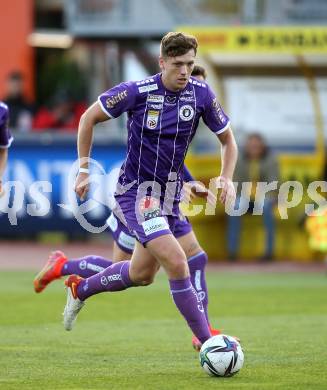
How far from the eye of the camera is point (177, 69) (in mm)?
7969

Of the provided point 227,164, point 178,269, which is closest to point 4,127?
point 227,164

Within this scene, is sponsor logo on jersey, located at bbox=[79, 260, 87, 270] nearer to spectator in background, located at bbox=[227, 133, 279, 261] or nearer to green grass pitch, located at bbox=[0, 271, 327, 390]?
green grass pitch, located at bbox=[0, 271, 327, 390]

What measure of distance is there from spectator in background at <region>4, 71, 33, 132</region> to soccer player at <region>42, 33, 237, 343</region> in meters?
12.0

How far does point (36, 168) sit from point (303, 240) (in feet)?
14.6

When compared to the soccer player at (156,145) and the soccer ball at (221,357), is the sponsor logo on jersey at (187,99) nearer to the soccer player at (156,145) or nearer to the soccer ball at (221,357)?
the soccer player at (156,145)

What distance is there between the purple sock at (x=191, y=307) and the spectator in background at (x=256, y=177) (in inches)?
371

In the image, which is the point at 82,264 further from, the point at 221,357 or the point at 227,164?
the point at 221,357

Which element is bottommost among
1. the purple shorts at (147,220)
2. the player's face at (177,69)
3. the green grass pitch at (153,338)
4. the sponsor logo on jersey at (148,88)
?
the green grass pitch at (153,338)

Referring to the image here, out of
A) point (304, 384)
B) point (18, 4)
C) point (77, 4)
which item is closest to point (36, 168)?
point (77, 4)

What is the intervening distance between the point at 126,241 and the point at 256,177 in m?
8.13

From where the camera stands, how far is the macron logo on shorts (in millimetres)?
7863

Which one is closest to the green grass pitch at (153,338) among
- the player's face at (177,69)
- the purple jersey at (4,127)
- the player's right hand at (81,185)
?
the player's right hand at (81,185)

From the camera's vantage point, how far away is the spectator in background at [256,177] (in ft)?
56.1

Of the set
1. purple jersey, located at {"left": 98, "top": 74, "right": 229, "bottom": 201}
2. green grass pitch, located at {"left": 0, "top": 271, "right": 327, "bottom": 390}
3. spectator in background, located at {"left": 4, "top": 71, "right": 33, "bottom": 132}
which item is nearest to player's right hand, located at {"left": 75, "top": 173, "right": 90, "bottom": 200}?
purple jersey, located at {"left": 98, "top": 74, "right": 229, "bottom": 201}
